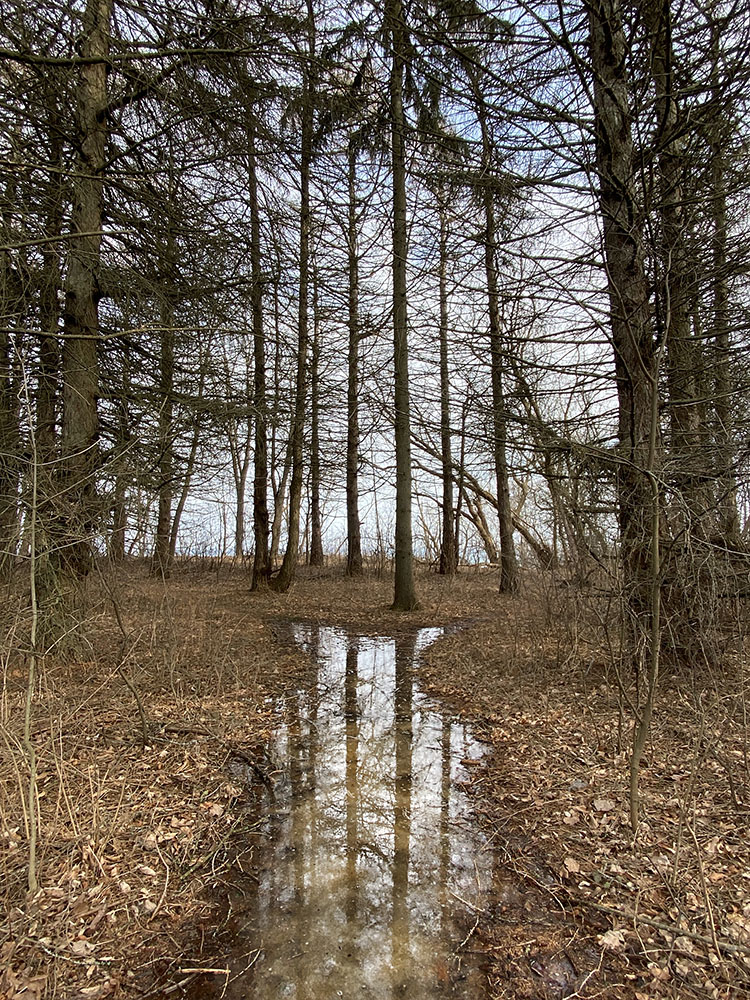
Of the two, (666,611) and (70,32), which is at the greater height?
(70,32)

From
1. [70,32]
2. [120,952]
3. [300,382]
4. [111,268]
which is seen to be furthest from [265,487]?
[120,952]

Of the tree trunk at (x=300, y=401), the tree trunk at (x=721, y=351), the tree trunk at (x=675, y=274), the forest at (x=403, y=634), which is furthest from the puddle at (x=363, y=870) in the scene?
the tree trunk at (x=300, y=401)

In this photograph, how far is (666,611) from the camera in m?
4.81

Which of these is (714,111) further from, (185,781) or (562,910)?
(185,781)

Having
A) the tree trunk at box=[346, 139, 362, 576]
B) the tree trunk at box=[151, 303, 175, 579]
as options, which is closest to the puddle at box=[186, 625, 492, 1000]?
the tree trunk at box=[151, 303, 175, 579]

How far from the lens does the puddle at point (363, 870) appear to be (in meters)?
2.23

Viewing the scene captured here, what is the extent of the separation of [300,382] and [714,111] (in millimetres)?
9075

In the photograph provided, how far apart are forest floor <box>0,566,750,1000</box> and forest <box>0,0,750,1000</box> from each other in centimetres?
2

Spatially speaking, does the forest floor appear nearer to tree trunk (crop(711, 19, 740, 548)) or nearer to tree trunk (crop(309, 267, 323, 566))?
tree trunk (crop(711, 19, 740, 548))

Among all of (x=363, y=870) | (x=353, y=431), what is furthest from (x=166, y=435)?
(x=353, y=431)

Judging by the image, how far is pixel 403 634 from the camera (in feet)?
28.2

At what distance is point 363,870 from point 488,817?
0.96 m

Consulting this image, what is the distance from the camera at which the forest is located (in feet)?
8.36

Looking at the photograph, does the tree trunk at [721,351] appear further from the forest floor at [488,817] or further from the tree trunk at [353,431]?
the tree trunk at [353,431]
